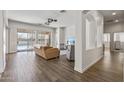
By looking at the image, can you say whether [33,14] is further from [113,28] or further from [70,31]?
[113,28]

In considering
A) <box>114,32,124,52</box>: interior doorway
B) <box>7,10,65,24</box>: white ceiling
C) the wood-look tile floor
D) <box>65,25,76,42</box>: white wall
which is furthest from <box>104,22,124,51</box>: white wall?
the wood-look tile floor

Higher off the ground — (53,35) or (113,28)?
(113,28)

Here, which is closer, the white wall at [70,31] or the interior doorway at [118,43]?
the interior doorway at [118,43]

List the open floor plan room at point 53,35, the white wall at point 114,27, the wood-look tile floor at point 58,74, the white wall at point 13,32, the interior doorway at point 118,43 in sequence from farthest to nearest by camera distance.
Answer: the interior doorway at point 118,43 < the white wall at point 114,27 < the white wall at point 13,32 < the open floor plan room at point 53,35 < the wood-look tile floor at point 58,74

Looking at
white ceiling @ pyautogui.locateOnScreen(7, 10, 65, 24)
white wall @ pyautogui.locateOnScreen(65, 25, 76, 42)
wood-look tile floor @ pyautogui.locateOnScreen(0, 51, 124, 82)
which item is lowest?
wood-look tile floor @ pyautogui.locateOnScreen(0, 51, 124, 82)

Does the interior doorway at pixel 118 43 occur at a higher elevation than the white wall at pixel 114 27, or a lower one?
lower

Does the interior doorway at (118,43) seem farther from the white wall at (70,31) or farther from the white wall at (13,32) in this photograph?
the white wall at (13,32)

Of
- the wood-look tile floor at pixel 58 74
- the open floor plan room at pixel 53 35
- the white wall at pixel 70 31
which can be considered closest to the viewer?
the wood-look tile floor at pixel 58 74

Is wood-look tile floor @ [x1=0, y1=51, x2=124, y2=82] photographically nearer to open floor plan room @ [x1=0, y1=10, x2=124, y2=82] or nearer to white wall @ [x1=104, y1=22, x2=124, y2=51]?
open floor plan room @ [x1=0, y1=10, x2=124, y2=82]

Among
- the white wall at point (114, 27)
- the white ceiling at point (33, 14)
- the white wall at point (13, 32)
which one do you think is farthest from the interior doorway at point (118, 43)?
the white wall at point (13, 32)

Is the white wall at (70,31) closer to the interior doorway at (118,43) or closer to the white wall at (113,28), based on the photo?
the white wall at (113,28)

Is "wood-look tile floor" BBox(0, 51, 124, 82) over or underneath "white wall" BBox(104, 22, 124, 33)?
underneath

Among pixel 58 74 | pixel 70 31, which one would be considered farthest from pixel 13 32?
pixel 58 74

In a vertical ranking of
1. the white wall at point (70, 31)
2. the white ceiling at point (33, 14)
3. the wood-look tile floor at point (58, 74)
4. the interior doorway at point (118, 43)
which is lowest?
the wood-look tile floor at point (58, 74)
